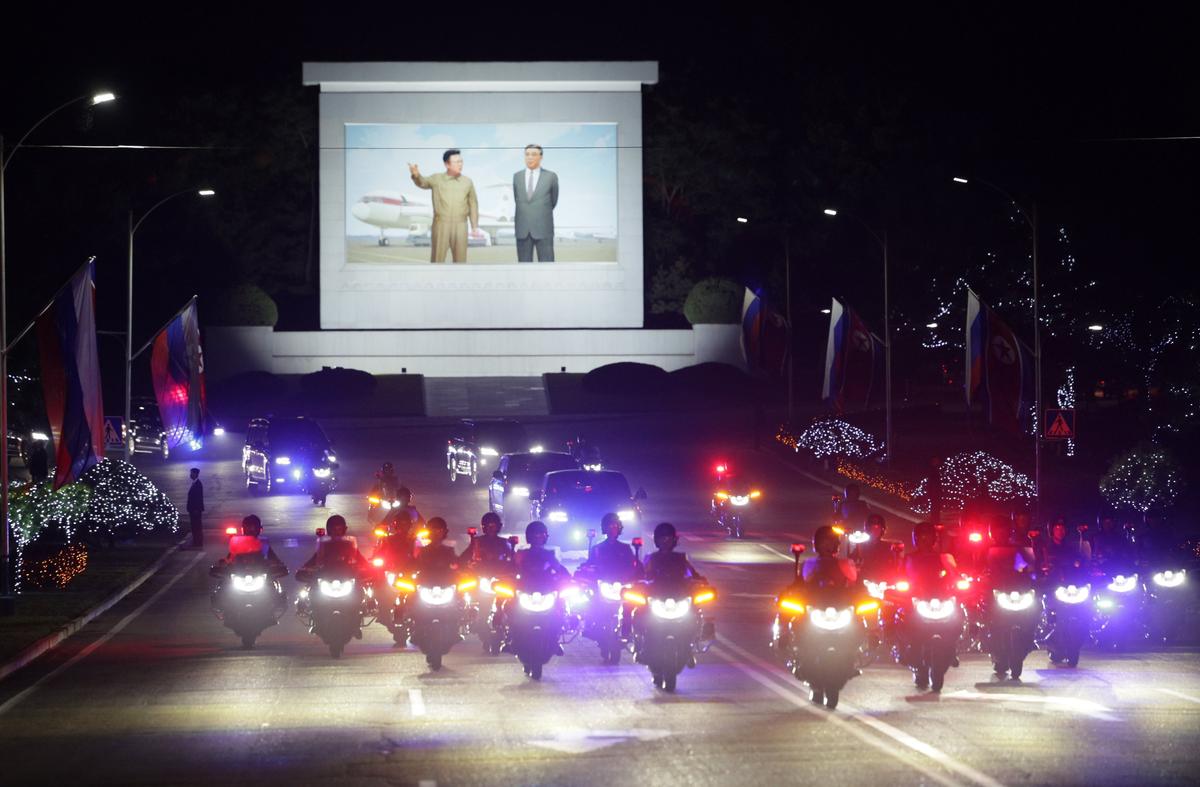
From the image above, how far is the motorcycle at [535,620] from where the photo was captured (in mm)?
17453

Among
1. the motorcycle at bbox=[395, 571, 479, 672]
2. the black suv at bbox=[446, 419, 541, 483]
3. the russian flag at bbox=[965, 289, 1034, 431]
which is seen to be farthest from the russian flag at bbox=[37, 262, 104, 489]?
the black suv at bbox=[446, 419, 541, 483]

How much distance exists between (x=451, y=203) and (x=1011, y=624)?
6001 cm

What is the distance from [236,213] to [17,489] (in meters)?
57.1

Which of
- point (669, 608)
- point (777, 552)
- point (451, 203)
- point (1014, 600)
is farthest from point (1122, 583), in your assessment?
point (451, 203)

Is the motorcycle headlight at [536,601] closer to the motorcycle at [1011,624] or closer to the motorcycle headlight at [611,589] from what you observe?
the motorcycle headlight at [611,589]

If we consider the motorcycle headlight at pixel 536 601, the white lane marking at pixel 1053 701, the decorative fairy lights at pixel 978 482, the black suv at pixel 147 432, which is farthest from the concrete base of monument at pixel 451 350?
the white lane marking at pixel 1053 701

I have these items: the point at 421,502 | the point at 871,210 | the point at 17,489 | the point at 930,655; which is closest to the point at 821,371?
the point at 871,210

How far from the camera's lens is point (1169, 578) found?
68.4 feet

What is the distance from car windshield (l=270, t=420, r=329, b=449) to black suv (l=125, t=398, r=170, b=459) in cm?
1331

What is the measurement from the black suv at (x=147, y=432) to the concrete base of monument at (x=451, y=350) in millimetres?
17483

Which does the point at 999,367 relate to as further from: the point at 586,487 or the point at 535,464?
the point at 586,487

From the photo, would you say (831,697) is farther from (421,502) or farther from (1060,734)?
(421,502)

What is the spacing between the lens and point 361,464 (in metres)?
55.1

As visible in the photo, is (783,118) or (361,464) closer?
(361,464)
